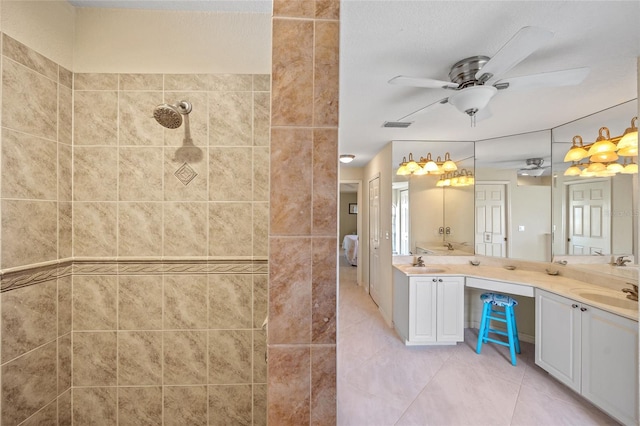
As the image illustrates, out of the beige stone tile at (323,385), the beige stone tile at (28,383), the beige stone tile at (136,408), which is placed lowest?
the beige stone tile at (136,408)

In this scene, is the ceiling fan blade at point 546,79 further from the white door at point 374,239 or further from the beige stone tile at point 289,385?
the white door at point 374,239

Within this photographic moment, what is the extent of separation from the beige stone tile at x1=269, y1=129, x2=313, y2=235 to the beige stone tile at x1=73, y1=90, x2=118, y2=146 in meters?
1.32

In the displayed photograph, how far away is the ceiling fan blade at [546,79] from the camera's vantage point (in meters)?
1.36

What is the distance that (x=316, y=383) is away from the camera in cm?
65

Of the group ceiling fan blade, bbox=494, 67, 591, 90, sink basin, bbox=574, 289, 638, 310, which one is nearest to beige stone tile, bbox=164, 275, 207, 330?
ceiling fan blade, bbox=494, 67, 591, 90

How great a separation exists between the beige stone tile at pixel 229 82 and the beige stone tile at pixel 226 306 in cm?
105

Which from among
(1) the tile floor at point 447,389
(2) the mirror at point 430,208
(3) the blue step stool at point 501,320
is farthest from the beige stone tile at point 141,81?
(3) the blue step stool at point 501,320

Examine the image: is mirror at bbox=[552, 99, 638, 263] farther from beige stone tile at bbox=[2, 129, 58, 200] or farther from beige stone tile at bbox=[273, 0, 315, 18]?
beige stone tile at bbox=[2, 129, 58, 200]

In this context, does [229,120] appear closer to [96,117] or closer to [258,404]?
[96,117]

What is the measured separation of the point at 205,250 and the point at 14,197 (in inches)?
33.5

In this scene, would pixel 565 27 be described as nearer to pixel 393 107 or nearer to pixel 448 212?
pixel 393 107

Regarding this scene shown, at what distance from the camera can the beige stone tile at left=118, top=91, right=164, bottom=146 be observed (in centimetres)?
145

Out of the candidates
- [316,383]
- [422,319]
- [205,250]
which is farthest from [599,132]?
[205,250]

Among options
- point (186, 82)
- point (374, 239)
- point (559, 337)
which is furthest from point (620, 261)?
point (186, 82)
